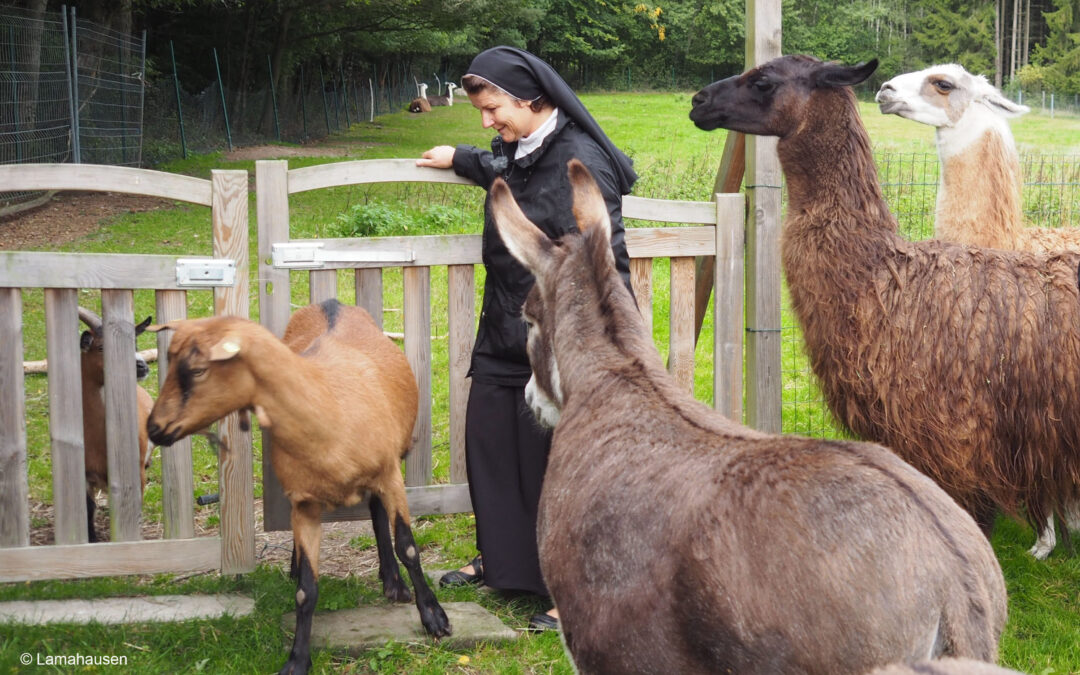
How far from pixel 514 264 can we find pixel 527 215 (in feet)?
0.86

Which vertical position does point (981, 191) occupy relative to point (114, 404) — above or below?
above

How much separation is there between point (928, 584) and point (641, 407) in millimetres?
922

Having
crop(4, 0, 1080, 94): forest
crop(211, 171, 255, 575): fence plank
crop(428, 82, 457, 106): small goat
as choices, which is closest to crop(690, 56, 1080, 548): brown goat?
crop(211, 171, 255, 575): fence plank

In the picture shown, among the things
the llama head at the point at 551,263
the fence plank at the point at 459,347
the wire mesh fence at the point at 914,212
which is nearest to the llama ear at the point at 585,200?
the llama head at the point at 551,263

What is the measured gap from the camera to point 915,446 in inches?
191

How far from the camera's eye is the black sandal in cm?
Answer: 529

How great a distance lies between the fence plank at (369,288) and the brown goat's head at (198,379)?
1448 mm

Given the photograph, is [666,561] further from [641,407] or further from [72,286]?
[72,286]

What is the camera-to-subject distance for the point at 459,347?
555 cm

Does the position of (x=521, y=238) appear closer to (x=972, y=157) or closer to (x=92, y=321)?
(x=92, y=321)

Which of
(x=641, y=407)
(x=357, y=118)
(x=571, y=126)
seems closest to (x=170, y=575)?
(x=571, y=126)

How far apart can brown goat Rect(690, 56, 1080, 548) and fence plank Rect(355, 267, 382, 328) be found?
212 centimetres

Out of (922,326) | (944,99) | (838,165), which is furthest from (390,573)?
(944,99)

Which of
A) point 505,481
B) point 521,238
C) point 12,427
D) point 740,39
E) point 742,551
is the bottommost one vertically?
point 505,481
